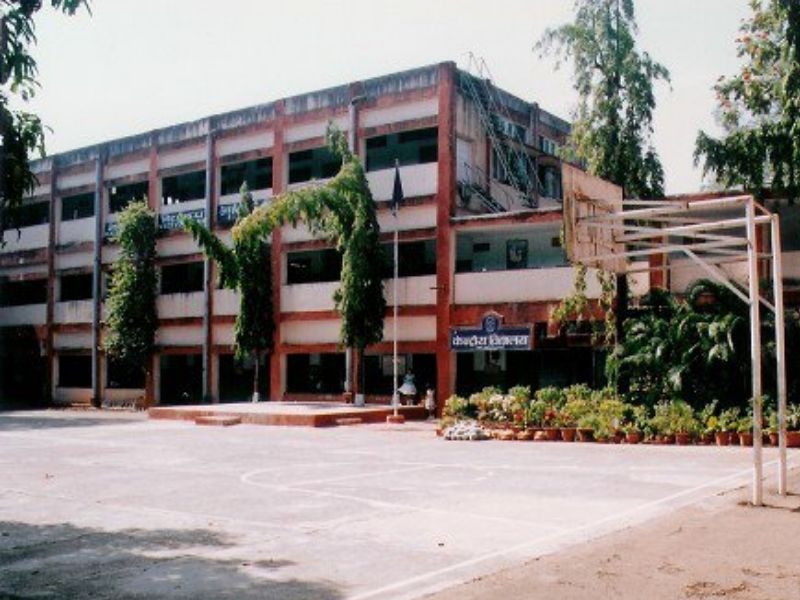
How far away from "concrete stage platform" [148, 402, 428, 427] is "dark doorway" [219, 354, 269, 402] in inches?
190

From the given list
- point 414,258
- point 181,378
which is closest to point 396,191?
point 414,258

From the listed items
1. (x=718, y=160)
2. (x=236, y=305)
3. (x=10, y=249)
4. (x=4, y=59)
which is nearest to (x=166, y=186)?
(x=236, y=305)

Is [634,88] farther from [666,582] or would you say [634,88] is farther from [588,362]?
[666,582]

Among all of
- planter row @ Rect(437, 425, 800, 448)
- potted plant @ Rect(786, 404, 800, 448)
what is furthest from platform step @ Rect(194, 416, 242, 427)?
potted plant @ Rect(786, 404, 800, 448)

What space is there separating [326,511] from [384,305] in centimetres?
1854

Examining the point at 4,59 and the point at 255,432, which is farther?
the point at 255,432

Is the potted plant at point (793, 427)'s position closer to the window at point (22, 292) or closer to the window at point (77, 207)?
the window at point (77, 207)

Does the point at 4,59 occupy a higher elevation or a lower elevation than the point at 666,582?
higher

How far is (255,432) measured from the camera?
75.8 feet

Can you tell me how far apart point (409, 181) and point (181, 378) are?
1472 cm

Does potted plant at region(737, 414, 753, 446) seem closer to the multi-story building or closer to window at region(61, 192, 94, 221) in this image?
the multi-story building

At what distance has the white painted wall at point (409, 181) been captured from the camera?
28.8m

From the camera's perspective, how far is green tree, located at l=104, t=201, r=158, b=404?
116 feet

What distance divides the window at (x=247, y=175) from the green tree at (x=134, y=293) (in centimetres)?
397
